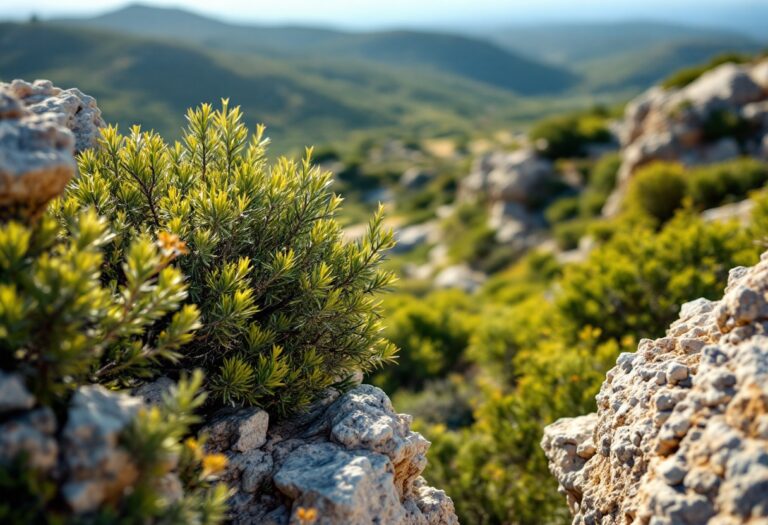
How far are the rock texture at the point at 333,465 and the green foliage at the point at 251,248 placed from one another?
0.25m

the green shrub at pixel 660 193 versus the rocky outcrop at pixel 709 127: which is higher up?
the rocky outcrop at pixel 709 127

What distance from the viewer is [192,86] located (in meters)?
125

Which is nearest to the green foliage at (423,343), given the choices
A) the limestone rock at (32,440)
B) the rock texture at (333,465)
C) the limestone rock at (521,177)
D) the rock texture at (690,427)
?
the rock texture at (333,465)

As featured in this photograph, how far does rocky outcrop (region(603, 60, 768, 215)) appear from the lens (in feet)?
95.6

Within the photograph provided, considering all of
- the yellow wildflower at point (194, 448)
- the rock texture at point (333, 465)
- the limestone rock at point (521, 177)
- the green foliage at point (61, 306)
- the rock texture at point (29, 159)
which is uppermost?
the rock texture at point (29, 159)

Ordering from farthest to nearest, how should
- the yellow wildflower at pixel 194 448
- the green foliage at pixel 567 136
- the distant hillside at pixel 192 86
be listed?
the distant hillside at pixel 192 86 < the green foliage at pixel 567 136 < the yellow wildflower at pixel 194 448

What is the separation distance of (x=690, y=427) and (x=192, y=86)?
13252cm

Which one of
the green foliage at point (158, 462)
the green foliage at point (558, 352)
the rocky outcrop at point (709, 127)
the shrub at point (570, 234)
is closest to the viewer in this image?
the green foliage at point (158, 462)

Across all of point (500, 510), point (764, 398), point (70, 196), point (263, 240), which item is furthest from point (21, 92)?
point (500, 510)

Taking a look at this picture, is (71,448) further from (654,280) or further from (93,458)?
(654,280)

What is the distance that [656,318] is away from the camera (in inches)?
412

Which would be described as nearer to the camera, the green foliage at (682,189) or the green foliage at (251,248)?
the green foliage at (251,248)

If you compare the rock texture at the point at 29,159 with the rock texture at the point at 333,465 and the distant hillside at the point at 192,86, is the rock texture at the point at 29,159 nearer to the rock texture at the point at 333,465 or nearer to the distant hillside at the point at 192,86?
the rock texture at the point at 333,465

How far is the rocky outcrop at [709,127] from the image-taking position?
2912cm
